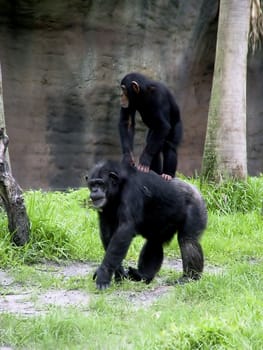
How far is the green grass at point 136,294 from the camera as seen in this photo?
438cm

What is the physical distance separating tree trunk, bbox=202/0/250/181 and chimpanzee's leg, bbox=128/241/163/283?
3.93 metres

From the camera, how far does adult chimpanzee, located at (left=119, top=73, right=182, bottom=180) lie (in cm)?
761

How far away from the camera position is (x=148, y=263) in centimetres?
682

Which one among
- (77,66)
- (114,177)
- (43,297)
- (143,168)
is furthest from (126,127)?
(77,66)

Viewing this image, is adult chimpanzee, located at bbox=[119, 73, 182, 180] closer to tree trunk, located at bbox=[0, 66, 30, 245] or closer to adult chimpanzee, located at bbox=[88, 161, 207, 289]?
adult chimpanzee, located at bbox=[88, 161, 207, 289]

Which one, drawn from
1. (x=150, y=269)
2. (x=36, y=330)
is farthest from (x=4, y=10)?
(x=36, y=330)

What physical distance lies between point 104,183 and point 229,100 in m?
4.67

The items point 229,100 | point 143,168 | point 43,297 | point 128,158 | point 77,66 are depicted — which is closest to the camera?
point 43,297

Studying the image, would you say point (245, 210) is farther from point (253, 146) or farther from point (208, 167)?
point (253, 146)

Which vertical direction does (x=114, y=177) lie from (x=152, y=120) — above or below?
below

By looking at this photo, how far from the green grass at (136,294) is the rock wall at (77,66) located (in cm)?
335

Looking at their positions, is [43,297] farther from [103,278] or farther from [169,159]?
[169,159]

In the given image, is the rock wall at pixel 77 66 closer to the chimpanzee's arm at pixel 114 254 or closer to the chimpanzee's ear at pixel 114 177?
the chimpanzee's ear at pixel 114 177

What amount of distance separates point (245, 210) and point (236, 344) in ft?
21.1
